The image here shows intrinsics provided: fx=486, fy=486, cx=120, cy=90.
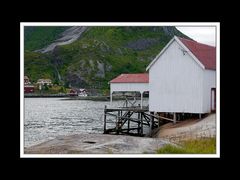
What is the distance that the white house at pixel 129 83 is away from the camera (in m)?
28.3

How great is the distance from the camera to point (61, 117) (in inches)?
1527

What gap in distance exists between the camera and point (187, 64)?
2536cm

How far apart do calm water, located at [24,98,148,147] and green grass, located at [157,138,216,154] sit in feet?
37.0

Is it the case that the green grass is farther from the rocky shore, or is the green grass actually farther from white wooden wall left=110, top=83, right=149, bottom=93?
white wooden wall left=110, top=83, right=149, bottom=93


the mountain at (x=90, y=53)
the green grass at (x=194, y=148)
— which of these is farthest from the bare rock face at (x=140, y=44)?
the green grass at (x=194, y=148)

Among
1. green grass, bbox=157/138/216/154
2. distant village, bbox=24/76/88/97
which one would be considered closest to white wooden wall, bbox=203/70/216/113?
green grass, bbox=157/138/216/154

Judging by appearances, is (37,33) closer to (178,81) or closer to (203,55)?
(178,81)

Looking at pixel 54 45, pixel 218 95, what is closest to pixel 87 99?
pixel 54 45

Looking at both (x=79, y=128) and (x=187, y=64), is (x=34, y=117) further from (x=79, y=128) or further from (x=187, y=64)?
(x=187, y=64)

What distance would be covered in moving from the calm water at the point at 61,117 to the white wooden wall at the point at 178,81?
5.72 m

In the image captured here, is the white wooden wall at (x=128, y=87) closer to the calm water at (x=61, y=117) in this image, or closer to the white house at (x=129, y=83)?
the white house at (x=129, y=83)

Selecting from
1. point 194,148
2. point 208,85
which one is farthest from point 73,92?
point 194,148

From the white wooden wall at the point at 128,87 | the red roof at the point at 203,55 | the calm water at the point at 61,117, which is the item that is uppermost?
the red roof at the point at 203,55

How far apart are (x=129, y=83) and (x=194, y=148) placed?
11.7m
